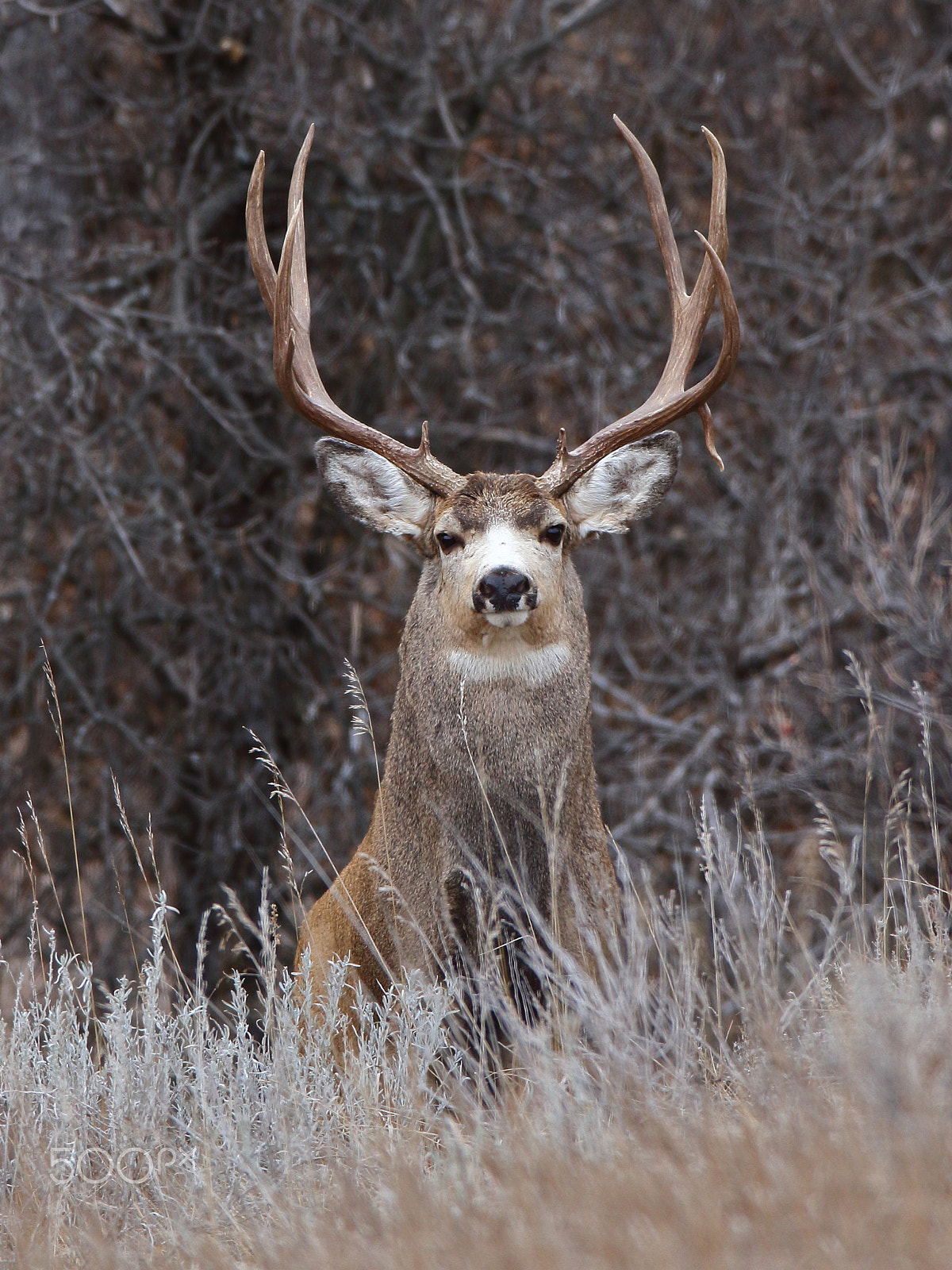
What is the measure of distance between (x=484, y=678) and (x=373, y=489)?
837 mm

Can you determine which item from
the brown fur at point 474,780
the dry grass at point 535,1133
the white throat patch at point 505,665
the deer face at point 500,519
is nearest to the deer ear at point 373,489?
the deer face at point 500,519

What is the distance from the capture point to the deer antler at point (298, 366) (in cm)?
489

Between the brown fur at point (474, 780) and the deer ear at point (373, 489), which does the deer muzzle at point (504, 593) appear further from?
the deer ear at point (373, 489)

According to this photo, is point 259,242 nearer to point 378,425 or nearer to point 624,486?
point 624,486

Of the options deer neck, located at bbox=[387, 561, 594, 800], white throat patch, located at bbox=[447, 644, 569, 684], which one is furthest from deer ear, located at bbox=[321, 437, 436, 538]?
white throat patch, located at bbox=[447, 644, 569, 684]

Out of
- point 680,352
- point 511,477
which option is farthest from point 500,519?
point 680,352

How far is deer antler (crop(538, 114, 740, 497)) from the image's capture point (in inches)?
190

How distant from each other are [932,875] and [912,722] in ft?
2.57

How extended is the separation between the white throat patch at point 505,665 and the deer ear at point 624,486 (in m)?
0.60

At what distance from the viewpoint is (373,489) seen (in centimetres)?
516

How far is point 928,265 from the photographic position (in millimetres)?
10172

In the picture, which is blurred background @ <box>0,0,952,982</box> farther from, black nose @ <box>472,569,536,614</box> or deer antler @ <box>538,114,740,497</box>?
black nose @ <box>472,569,536,614</box>

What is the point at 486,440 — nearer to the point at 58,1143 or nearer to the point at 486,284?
the point at 486,284

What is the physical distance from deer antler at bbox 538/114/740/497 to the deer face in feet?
0.22
